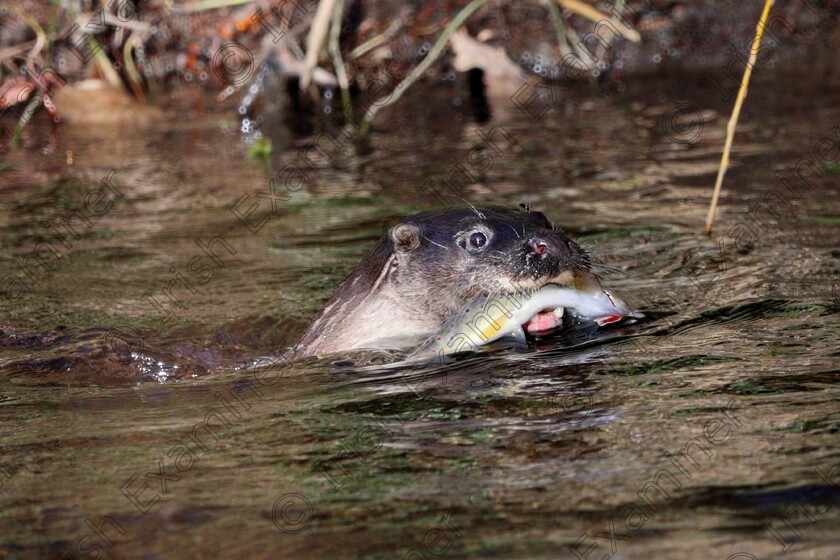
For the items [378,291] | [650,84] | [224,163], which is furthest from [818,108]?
[378,291]

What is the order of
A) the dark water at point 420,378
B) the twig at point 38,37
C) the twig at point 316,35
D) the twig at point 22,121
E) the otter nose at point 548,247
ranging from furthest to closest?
the twig at point 38,37 → the twig at point 316,35 → the twig at point 22,121 → the otter nose at point 548,247 → the dark water at point 420,378

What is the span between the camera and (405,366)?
172 inches

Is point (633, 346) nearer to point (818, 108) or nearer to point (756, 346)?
point (756, 346)

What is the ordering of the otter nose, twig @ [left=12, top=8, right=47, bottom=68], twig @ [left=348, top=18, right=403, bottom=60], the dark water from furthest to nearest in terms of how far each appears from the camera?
twig @ [left=348, top=18, right=403, bottom=60] < twig @ [left=12, top=8, right=47, bottom=68] < the otter nose < the dark water

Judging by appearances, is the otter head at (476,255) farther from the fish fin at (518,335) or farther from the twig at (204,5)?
the twig at (204,5)

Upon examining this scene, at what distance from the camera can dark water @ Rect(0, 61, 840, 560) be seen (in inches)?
122

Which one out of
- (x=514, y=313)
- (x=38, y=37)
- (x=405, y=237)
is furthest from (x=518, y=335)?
(x=38, y=37)

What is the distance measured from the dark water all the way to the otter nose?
0.39m

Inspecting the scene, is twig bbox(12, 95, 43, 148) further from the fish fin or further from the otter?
the fish fin

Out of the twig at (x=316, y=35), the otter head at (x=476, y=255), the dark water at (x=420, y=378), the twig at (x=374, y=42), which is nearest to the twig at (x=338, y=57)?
the twig at (x=316, y=35)

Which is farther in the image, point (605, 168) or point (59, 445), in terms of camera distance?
point (605, 168)

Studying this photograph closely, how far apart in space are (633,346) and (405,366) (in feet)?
2.76

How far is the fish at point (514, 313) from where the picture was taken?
4281 mm

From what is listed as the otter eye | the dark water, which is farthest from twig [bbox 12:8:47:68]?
the otter eye
